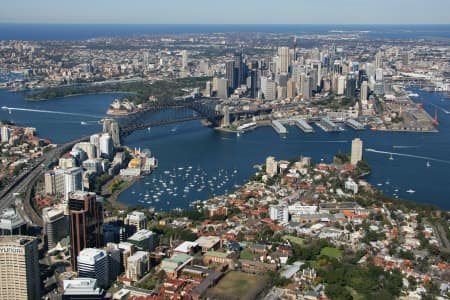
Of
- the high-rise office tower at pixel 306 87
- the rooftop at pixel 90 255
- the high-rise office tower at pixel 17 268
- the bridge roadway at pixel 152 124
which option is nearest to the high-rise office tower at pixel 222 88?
the high-rise office tower at pixel 306 87

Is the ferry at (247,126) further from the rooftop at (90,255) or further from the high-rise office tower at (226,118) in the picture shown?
the rooftop at (90,255)

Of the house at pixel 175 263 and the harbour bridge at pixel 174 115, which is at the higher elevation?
the harbour bridge at pixel 174 115

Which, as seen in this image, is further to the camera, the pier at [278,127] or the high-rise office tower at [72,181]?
the pier at [278,127]

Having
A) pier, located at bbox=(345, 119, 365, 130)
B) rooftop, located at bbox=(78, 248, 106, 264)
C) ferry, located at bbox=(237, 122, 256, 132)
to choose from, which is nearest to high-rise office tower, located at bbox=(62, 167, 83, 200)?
rooftop, located at bbox=(78, 248, 106, 264)

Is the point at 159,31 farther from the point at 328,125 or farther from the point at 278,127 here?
the point at 278,127

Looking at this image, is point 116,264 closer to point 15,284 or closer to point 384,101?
point 15,284

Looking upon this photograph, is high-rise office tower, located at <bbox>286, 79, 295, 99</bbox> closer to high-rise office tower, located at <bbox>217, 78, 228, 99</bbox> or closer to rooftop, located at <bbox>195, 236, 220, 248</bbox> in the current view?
high-rise office tower, located at <bbox>217, 78, 228, 99</bbox>

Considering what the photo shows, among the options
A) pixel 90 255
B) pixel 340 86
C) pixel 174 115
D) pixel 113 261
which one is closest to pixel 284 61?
pixel 340 86
